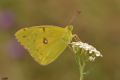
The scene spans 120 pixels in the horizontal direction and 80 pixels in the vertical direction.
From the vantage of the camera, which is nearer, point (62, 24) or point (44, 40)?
point (44, 40)

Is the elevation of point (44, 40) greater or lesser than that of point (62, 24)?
lesser

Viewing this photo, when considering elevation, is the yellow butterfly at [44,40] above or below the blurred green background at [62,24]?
below

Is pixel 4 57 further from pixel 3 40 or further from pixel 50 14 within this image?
pixel 50 14

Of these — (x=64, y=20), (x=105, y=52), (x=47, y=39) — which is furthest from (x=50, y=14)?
(x=47, y=39)

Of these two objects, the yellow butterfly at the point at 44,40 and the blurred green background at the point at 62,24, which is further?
the blurred green background at the point at 62,24

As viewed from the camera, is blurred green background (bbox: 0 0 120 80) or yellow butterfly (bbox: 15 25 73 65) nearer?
yellow butterfly (bbox: 15 25 73 65)
